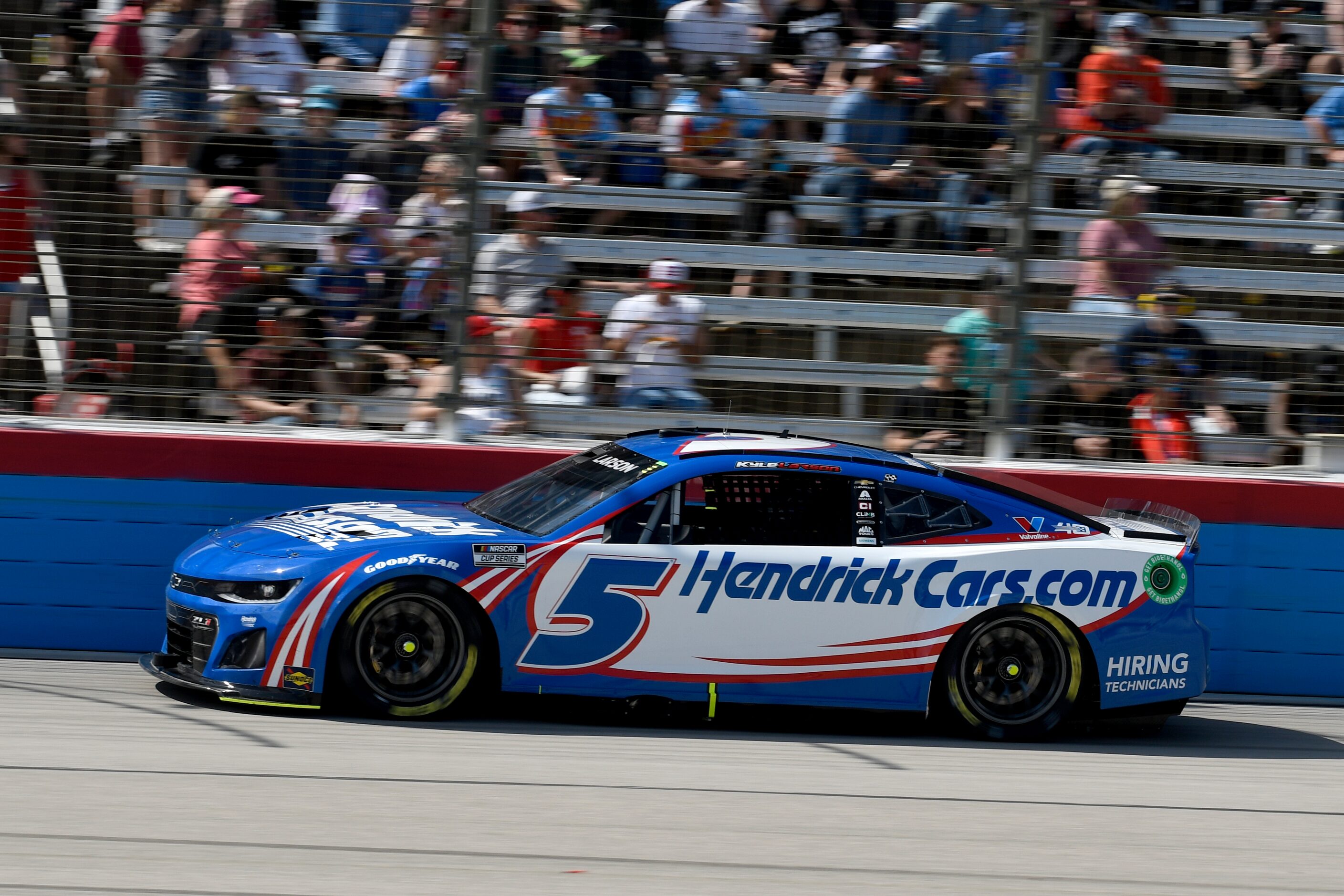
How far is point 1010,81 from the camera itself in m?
8.30

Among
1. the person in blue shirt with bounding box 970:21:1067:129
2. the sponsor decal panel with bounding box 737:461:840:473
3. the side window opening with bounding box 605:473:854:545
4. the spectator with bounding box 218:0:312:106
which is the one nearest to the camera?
the side window opening with bounding box 605:473:854:545

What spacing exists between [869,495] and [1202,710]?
2423 millimetres

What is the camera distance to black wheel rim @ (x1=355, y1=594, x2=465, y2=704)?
606 centimetres

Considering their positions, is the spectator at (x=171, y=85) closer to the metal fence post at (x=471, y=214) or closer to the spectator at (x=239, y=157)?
the spectator at (x=239, y=157)

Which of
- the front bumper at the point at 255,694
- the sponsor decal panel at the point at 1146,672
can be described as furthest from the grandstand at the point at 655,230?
the front bumper at the point at 255,694

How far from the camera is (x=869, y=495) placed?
21.4 ft

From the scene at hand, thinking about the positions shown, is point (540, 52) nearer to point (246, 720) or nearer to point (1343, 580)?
point (246, 720)

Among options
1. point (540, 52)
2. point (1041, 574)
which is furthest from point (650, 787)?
point (540, 52)

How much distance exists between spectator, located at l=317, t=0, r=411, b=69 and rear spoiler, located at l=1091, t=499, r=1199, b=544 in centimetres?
442

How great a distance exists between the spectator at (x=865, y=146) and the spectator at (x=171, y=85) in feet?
10.6

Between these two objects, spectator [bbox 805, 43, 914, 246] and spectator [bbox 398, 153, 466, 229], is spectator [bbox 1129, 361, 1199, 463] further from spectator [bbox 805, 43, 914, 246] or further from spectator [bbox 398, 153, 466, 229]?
spectator [bbox 398, 153, 466, 229]

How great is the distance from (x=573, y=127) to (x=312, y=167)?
138cm

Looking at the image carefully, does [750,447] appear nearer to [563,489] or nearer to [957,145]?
[563,489]

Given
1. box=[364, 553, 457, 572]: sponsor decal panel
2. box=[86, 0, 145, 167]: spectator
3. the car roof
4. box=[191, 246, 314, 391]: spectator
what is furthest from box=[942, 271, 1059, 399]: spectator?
box=[86, 0, 145, 167]: spectator
